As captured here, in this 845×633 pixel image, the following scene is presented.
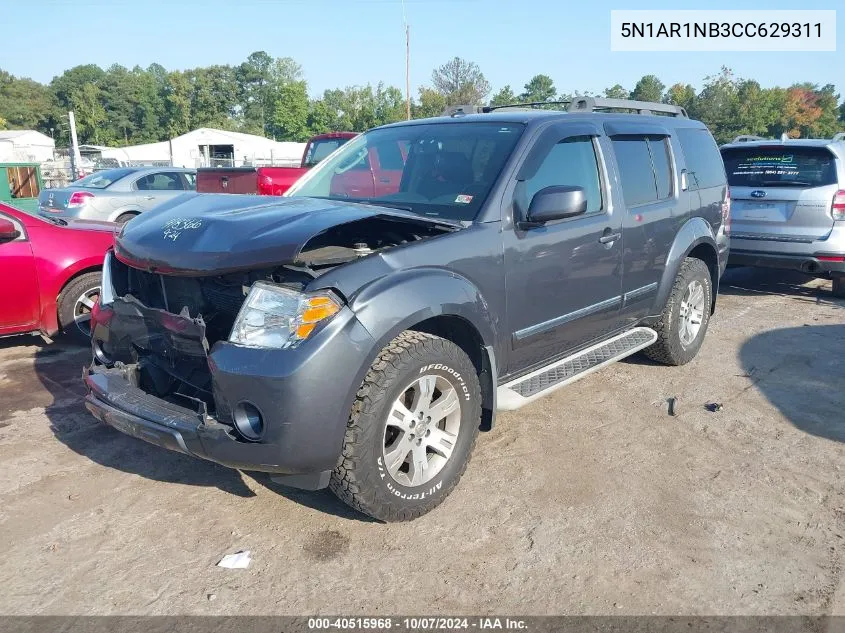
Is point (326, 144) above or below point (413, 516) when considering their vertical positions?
above

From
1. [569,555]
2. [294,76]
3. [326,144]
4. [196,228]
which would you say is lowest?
[569,555]

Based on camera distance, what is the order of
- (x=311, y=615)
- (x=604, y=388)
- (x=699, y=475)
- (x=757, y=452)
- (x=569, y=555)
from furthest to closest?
(x=604, y=388) → (x=757, y=452) → (x=699, y=475) → (x=569, y=555) → (x=311, y=615)

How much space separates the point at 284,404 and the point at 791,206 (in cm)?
711

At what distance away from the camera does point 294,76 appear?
111m

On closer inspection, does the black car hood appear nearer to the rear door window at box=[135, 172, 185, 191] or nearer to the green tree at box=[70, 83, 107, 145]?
the rear door window at box=[135, 172, 185, 191]

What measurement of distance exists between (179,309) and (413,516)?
153cm

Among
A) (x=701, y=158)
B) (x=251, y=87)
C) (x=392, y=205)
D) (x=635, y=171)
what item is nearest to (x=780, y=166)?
(x=701, y=158)

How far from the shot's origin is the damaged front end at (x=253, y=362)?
2.72 meters

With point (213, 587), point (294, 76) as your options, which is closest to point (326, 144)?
point (213, 587)

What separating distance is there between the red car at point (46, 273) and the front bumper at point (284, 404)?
10.7 feet

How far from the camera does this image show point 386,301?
292cm

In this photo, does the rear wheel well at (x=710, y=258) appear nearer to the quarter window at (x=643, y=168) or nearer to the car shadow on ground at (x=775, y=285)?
the quarter window at (x=643, y=168)

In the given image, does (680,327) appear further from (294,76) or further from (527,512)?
(294,76)

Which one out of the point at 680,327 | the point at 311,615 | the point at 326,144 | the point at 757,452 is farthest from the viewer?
the point at 326,144
